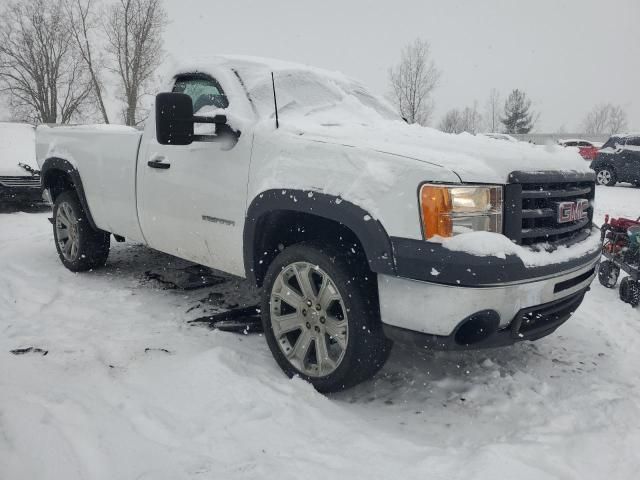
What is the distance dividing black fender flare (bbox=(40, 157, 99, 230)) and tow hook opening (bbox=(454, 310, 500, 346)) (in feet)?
12.1

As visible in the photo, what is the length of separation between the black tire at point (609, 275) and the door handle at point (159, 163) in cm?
449

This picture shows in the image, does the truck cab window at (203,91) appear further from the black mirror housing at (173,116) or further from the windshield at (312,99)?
the black mirror housing at (173,116)

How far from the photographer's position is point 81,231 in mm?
4805

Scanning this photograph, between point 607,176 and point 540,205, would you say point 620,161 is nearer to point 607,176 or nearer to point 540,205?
point 607,176

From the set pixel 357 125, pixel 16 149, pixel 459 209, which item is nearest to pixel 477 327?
pixel 459 209

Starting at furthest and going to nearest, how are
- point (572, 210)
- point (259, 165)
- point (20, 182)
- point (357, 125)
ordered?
point (20, 182) < point (357, 125) < point (259, 165) < point (572, 210)

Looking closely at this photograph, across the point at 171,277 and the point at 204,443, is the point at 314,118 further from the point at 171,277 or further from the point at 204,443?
the point at 171,277

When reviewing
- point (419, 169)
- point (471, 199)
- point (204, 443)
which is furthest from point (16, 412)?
point (471, 199)

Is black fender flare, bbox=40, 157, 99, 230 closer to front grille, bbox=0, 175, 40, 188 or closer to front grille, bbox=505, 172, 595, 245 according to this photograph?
front grille, bbox=505, 172, 595, 245

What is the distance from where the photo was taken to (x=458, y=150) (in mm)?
2418

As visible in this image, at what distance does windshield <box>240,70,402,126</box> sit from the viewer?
10.8 ft

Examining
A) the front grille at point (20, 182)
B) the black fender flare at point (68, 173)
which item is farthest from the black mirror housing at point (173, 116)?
the front grille at point (20, 182)

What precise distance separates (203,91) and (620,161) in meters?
14.6

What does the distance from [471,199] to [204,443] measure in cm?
165
